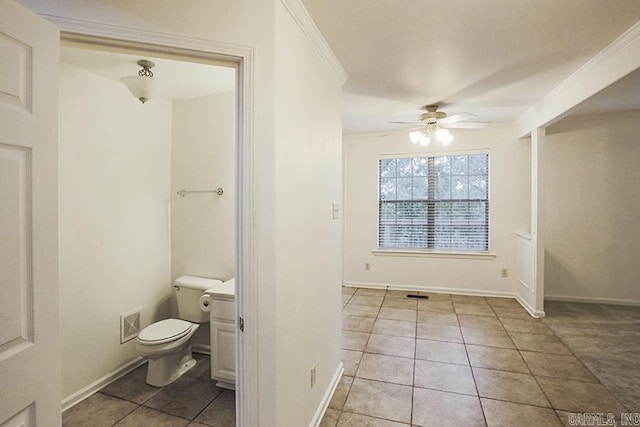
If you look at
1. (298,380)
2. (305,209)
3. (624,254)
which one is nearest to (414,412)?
(298,380)

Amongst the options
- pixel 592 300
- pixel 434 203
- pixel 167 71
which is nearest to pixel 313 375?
pixel 167 71

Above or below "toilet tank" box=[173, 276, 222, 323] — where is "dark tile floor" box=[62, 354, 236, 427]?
below

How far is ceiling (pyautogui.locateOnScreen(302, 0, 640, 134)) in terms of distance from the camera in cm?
164

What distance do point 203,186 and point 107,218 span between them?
0.77m

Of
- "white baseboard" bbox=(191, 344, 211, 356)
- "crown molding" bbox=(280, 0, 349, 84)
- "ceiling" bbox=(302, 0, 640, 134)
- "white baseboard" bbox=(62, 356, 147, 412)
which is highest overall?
"ceiling" bbox=(302, 0, 640, 134)

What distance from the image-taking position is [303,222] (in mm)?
1674

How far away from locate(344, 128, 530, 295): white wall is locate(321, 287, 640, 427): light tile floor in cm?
59

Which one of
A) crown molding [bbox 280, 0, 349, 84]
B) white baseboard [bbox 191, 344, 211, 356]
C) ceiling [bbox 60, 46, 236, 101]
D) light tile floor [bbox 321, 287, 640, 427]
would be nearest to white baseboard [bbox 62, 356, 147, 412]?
white baseboard [bbox 191, 344, 211, 356]

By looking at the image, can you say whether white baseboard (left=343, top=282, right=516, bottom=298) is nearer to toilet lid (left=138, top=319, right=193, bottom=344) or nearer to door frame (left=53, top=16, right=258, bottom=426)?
toilet lid (left=138, top=319, right=193, bottom=344)

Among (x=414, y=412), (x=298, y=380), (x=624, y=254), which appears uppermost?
(x=624, y=254)

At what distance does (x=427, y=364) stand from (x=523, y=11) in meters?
2.54

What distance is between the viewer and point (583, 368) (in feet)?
8.08

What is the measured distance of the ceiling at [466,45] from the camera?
164cm

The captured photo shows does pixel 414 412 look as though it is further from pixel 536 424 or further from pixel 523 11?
pixel 523 11
